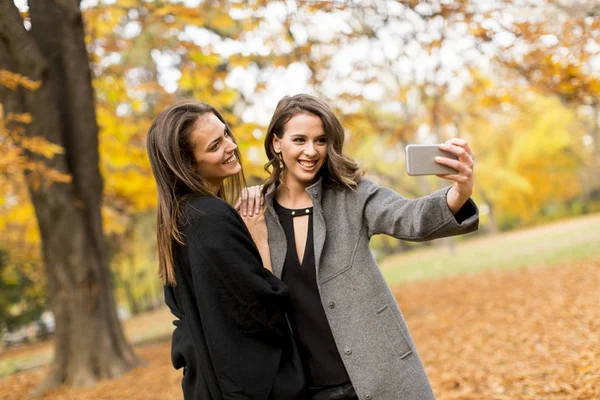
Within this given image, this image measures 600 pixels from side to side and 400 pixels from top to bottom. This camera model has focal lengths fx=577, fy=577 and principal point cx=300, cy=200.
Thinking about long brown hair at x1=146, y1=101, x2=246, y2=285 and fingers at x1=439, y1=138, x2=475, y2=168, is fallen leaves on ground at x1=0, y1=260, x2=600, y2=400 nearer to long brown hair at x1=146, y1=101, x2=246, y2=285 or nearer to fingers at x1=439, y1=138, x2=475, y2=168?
fingers at x1=439, y1=138, x2=475, y2=168

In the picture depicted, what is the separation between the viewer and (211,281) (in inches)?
82.2

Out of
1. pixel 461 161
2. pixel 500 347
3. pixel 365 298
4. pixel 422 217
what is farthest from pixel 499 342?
pixel 461 161

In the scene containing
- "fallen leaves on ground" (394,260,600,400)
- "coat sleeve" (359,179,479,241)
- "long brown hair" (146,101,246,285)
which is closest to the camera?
"coat sleeve" (359,179,479,241)

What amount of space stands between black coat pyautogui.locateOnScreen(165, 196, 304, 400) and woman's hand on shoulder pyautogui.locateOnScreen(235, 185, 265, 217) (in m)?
0.40

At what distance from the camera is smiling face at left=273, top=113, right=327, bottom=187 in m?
2.48

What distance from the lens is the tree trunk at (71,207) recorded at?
289 inches

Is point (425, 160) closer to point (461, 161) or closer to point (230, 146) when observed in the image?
point (461, 161)

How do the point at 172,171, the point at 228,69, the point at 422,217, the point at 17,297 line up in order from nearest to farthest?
the point at 422,217 → the point at 172,171 → the point at 228,69 → the point at 17,297

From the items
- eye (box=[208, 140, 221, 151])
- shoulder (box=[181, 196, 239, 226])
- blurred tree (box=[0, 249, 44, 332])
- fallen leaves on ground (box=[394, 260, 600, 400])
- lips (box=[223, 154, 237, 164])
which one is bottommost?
fallen leaves on ground (box=[394, 260, 600, 400])

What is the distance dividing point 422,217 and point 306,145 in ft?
2.13

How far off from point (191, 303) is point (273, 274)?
35cm

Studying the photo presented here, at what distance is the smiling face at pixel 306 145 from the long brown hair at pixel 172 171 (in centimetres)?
39

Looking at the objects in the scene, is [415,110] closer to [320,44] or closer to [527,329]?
[320,44]

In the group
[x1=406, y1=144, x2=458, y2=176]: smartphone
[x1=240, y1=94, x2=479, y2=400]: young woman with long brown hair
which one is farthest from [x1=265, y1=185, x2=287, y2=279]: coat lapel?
[x1=406, y1=144, x2=458, y2=176]: smartphone
